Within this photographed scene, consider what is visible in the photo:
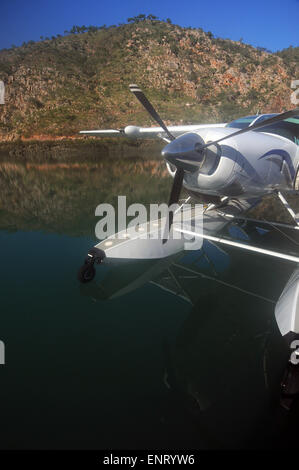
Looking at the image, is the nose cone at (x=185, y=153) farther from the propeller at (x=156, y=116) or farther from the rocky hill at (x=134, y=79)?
the rocky hill at (x=134, y=79)

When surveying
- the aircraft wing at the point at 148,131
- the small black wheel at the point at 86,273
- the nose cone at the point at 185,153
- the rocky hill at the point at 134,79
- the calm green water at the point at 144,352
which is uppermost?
the rocky hill at the point at 134,79

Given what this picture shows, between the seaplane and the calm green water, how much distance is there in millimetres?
437

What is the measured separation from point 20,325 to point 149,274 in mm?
2317

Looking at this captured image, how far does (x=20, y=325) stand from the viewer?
367 centimetres

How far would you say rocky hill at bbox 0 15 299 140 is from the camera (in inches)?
1724

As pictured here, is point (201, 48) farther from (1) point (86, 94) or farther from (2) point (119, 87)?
(1) point (86, 94)

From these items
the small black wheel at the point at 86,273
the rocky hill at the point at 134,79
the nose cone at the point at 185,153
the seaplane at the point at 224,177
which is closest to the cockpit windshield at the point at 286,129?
the seaplane at the point at 224,177

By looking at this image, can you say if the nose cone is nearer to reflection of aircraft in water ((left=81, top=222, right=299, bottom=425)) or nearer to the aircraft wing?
the aircraft wing

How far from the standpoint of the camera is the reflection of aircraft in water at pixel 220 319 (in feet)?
8.85

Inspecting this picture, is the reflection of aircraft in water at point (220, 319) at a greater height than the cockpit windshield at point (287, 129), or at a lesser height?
lesser

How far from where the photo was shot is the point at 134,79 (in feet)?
169

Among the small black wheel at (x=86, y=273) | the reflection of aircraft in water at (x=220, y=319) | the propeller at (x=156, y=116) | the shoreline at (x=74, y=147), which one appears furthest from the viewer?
the shoreline at (x=74, y=147)

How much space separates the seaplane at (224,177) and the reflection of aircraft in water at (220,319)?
377mm

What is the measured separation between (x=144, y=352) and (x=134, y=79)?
57551 millimetres
